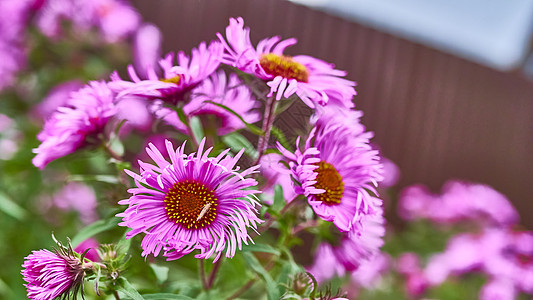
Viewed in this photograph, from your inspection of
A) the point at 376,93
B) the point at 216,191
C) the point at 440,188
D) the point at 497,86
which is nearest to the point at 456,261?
the point at 216,191

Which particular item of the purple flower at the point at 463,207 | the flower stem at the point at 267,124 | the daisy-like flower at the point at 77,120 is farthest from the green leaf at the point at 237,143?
the purple flower at the point at 463,207

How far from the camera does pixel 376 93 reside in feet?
9.53

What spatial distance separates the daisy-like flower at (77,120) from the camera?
463 mm

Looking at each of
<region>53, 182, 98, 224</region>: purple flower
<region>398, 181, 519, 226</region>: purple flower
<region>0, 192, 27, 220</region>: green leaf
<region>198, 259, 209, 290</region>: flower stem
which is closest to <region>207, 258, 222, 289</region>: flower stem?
<region>198, 259, 209, 290</region>: flower stem

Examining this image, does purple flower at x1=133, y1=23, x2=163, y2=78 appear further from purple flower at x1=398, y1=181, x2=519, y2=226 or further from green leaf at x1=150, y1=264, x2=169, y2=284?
purple flower at x1=398, y1=181, x2=519, y2=226

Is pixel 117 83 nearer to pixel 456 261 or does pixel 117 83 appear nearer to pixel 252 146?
pixel 252 146

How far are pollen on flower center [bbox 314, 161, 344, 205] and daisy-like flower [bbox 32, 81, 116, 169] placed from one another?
8.2 inches

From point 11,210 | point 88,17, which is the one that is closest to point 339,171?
point 11,210

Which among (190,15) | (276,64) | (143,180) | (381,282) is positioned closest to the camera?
(143,180)

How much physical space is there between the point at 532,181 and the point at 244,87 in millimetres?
3762

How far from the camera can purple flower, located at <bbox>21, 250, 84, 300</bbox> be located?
0.35m

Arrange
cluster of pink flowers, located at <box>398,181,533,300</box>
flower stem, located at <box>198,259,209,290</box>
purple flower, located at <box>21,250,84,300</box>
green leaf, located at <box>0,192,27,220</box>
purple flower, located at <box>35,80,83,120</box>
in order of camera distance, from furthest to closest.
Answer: cluster of pink flowers, located at <box>398,181,533,300</box>
purple flower, located at <box>35,80,83,120</box>
green leaf, located at <box>0,192,27,220</box>
flower stem, located at <box>198,259,209,290</box>
purple flower, located at <box>21,250,84,300</box>

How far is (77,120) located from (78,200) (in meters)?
0.76

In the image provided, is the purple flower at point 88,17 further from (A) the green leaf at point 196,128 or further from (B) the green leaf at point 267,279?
(B) the green leaf at point 267,279
